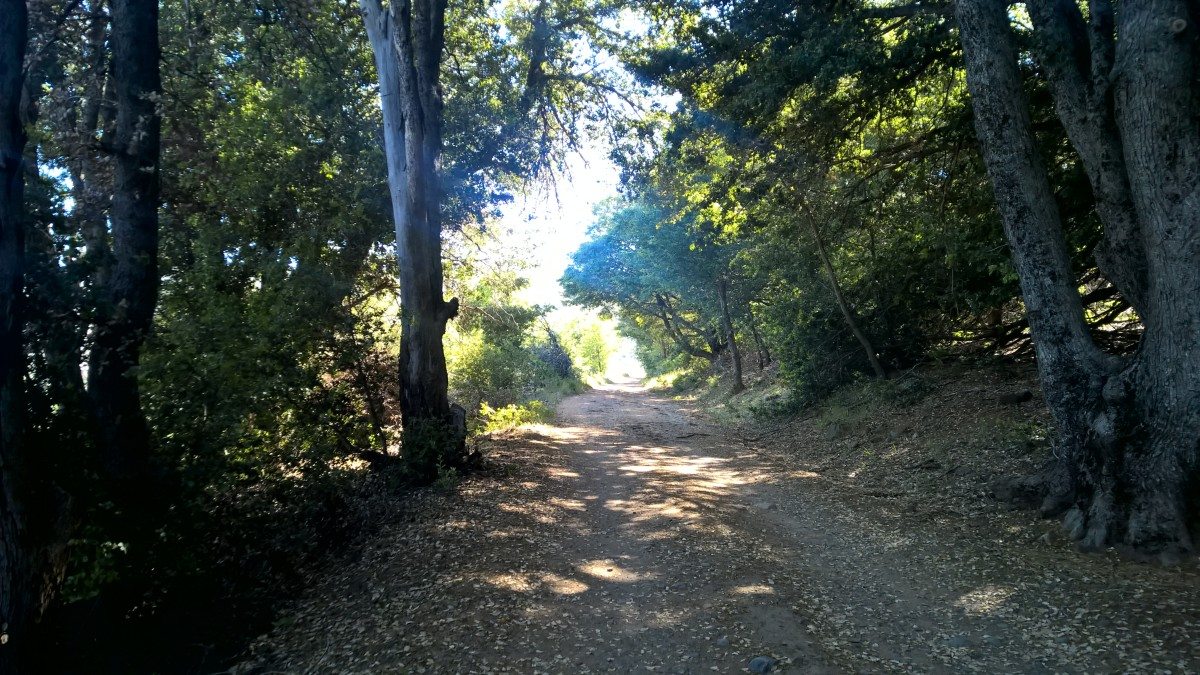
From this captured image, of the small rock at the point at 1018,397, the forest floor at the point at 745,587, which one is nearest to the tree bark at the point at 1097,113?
the forest floor at the point at 745,587

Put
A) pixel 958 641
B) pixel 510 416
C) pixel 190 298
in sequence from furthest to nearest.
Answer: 1. pixel 510 416
2. pixel 190 298
3. pixel 958 641

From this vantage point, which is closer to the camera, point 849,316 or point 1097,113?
point 1097,113

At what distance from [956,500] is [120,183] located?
9.10m

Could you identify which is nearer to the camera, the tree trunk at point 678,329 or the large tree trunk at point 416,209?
the large tree trunk at point 416,209

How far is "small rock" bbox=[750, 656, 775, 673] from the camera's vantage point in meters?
4.07

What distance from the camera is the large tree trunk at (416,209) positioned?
9.20 m

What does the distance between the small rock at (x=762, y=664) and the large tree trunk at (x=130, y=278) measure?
180 inches

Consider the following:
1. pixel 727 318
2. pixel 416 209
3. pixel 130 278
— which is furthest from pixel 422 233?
pixel 727 318

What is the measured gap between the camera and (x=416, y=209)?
9.46 meters

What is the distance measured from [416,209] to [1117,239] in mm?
8472

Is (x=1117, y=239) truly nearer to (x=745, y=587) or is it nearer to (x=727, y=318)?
(x=745, y=587)

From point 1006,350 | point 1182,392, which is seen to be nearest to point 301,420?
point 1182,392

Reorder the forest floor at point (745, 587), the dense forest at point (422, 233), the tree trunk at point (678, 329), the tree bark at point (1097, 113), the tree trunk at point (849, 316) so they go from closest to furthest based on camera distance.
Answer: the forest floor at point (745, 587) → the dense forest at point (422, 233) → the tree bark at point (1097, 113) → the tree trunk at point (849, 316) → the tree trunk at point (678, 329)

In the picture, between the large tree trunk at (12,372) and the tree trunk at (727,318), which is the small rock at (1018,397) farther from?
the tree trunk at (727,318)
